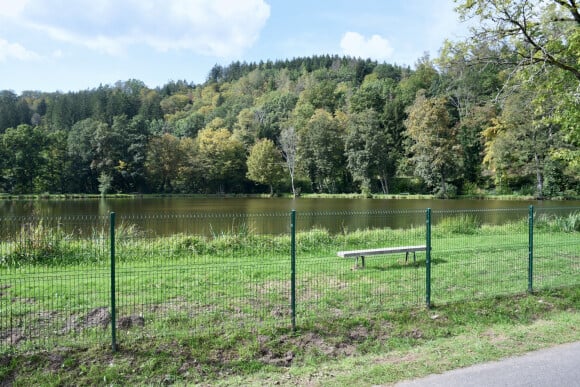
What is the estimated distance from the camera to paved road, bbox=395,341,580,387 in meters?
4.63

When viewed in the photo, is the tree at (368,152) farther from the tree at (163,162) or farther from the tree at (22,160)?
the tree at (22,160)

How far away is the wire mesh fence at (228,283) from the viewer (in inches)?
247

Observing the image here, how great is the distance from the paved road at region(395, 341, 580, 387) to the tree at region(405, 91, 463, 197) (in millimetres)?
56028

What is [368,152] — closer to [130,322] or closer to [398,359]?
[130,322]

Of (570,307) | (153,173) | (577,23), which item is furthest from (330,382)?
(153,173)

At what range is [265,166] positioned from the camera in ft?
243

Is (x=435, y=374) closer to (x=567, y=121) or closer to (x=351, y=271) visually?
(x=351, y=271)

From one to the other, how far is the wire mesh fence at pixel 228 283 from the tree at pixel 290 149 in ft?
→ 202

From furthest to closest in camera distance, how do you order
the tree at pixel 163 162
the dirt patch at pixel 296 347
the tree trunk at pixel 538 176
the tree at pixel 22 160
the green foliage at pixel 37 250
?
the tree at pixel 163 162 < the tree at pixel 22 160 < the tree trunk at pixel 538 176 < the green foliage at pixel 37 250 < the dirt patch at pixel 296 347

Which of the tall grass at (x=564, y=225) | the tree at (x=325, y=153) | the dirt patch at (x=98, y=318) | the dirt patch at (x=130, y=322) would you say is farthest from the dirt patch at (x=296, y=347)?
the tree at (x=325, y=153)

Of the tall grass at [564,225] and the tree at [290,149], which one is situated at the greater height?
the tree at [290,149]

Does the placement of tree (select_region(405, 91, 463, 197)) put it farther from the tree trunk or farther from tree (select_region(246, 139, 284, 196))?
tree (select_region(246, 139, 284, 196))

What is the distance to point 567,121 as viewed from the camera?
41.6ft

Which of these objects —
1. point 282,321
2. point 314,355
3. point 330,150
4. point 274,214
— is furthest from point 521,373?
point 330,150
